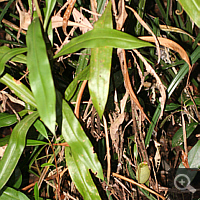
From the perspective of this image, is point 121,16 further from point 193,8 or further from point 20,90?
point 20,90

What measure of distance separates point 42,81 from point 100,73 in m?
0.13

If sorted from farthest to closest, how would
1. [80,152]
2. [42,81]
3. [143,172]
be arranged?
1. [143,172]
2. [80,152]
3. [42,81]

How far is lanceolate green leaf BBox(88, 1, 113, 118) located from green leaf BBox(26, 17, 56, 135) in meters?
0.10

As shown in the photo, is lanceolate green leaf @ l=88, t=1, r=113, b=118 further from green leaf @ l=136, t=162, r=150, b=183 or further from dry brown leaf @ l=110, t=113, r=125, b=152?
green leaf @ l=136, t=162, r=150, b=183

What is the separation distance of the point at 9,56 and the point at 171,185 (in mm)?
942

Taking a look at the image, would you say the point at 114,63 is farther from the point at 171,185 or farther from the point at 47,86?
the point at 171,185

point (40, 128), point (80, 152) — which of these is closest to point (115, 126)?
point (80, 152)

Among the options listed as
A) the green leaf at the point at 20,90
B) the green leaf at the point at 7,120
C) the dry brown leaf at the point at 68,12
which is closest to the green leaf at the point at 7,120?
the green leaf at the point at 7,120

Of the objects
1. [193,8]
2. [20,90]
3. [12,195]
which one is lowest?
[12,195]

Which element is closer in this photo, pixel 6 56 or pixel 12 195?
pixel 6 56

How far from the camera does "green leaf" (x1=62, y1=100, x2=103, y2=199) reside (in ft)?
1.70

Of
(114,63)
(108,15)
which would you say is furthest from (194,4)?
(114,63)

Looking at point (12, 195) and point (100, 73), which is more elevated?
point (100, 73)

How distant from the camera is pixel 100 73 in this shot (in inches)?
18.3
